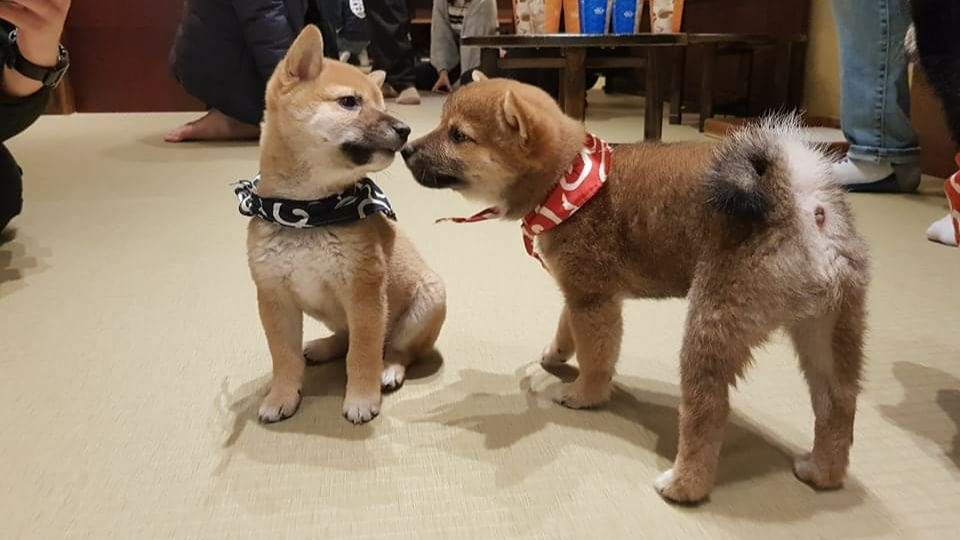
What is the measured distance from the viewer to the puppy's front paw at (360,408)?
54.4 inches

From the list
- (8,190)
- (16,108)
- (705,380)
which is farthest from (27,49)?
(705,380)

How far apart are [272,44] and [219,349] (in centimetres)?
256

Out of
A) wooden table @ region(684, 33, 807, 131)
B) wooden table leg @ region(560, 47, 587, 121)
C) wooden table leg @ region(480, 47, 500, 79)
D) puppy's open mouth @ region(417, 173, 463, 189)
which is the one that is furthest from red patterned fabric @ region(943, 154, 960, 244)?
wooden table @ region(684, 33, 807, 131)

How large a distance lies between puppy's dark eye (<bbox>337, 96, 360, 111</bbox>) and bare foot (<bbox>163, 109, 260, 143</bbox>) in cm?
311

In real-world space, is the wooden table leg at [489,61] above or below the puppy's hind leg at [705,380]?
above

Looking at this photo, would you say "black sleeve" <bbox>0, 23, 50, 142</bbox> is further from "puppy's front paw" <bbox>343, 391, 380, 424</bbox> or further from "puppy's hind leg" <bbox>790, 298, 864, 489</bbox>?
"puppy's hind leg" <bbox>790, 298, 864, 489</bbox>

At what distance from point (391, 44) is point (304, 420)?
5077 mm

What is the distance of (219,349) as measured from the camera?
1.70m

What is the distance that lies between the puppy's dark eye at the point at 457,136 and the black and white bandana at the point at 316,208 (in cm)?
19

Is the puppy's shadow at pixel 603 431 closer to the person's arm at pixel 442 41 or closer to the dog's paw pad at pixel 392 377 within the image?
the dog's paw pad at pixel 392 377

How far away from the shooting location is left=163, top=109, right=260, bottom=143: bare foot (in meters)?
4.21

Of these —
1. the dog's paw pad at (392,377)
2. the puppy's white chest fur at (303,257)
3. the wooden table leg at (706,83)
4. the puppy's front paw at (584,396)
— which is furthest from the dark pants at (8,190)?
the wooden table leg at (706,83)

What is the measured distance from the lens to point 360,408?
139 centimetres

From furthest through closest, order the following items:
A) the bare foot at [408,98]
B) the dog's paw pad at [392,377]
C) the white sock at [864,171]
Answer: the bare foot at [408,98]
the white sock at [864,171]
the dog's paw pad at [392,377]
